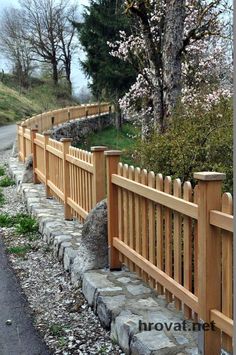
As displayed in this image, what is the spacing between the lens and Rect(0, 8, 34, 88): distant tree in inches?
2023

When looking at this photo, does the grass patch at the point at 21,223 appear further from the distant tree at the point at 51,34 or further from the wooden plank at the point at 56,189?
the distant tree at the point at 51,34

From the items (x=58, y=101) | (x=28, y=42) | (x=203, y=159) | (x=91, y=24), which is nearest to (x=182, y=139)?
(x=203, y=159)

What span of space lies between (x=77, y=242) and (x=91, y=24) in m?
22.7

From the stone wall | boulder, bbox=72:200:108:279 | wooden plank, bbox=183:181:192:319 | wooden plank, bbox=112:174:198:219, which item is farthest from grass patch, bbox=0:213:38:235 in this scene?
the stone wall

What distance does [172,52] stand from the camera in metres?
8.68

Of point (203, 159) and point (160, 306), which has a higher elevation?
point (203, 159)

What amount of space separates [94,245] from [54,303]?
67 centimetres

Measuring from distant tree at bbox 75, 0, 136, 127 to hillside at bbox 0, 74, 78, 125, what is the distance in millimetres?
8943

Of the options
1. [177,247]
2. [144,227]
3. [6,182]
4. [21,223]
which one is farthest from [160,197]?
[6,182]

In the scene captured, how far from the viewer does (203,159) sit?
5023 millimetres

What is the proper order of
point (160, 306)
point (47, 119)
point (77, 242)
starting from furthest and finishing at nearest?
point (47, 119) < point (77, 242) < point (160, 306)

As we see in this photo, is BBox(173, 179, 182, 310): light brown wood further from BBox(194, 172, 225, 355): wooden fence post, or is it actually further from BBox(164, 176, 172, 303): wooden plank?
BBox(194, 172, 225, 355): wooden fence post

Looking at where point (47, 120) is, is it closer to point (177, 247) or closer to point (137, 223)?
point (137, 223)

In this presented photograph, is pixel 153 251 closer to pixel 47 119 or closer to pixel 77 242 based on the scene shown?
pixel 77 242
